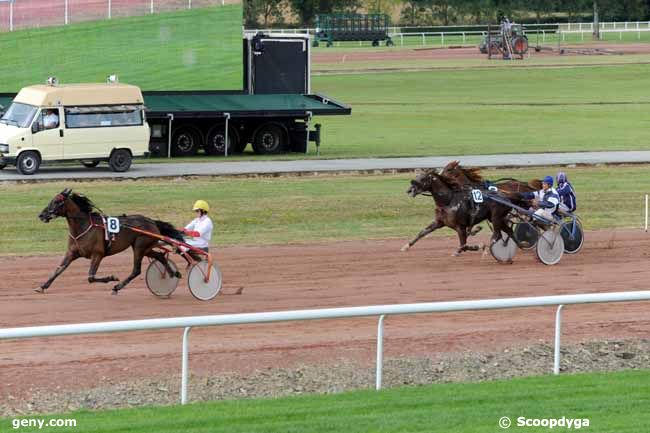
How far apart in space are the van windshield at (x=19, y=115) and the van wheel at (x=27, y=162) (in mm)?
673

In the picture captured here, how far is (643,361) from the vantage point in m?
12.4

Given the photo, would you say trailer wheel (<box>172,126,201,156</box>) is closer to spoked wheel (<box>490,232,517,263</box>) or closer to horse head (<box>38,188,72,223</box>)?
spoked wheel (<box>490,232,517,263</box>)

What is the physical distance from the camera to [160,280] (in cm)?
1588

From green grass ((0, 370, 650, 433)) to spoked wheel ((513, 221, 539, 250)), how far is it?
28.0 feet

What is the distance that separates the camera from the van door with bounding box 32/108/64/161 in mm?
30141

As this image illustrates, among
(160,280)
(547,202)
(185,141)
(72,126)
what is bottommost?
(160,280)

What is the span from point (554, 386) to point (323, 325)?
3.94 m

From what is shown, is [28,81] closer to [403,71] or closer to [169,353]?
[169,353]

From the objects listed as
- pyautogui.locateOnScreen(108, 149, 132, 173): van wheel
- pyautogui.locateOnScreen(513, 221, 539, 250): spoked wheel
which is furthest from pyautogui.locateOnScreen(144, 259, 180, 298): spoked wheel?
pyautogui.locateOnScreen(108, 149, 132, 173): van wheel

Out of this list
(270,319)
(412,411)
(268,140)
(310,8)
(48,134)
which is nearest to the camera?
(412,411)

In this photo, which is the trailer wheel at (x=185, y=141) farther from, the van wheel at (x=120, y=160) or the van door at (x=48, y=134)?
the van door at (x=48, y=134)

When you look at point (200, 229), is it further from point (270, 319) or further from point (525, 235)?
point (525, 235)

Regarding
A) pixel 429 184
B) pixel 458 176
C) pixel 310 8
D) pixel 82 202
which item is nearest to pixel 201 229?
pixel 82 202

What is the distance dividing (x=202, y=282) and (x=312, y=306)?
52.7 inches
